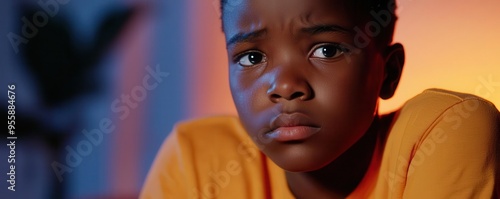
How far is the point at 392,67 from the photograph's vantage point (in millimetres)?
899

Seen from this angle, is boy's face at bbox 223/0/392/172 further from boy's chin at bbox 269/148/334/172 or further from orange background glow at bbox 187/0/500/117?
orange background glow at bbox 187/0/500/117

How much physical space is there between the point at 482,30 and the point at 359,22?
274 millimetres

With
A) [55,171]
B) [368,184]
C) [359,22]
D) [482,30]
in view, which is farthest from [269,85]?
[55,171]

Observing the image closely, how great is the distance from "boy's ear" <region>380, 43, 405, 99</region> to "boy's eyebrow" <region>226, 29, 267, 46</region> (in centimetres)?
19

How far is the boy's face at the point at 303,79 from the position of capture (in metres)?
0.77

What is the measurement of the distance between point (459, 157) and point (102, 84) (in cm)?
61

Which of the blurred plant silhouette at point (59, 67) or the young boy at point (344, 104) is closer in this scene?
the young boy at point (344, 104)

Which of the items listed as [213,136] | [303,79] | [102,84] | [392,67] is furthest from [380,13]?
[102,84]

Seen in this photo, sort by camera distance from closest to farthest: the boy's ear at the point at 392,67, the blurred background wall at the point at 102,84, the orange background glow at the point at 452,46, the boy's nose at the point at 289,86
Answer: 1. the boy's nose at the point at 289,86
2. the boy's ear at the point at 392,67
3. the orange background glow at the point at 452,46
4. the blurred background wall at the point at 102,84

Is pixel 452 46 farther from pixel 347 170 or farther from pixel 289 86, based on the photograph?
pixel 289 86

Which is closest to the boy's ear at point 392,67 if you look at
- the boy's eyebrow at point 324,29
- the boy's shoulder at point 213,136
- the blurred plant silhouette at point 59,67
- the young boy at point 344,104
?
the young boy at point 344,104

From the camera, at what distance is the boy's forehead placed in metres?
0.77

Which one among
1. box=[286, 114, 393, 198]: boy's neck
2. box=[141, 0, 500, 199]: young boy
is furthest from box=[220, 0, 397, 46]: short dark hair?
box=[286, 114, 393, 198]: boy's neck

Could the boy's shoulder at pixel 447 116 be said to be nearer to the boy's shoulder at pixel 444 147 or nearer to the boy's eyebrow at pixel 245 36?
the boy's shoulder at pixel 444 147
